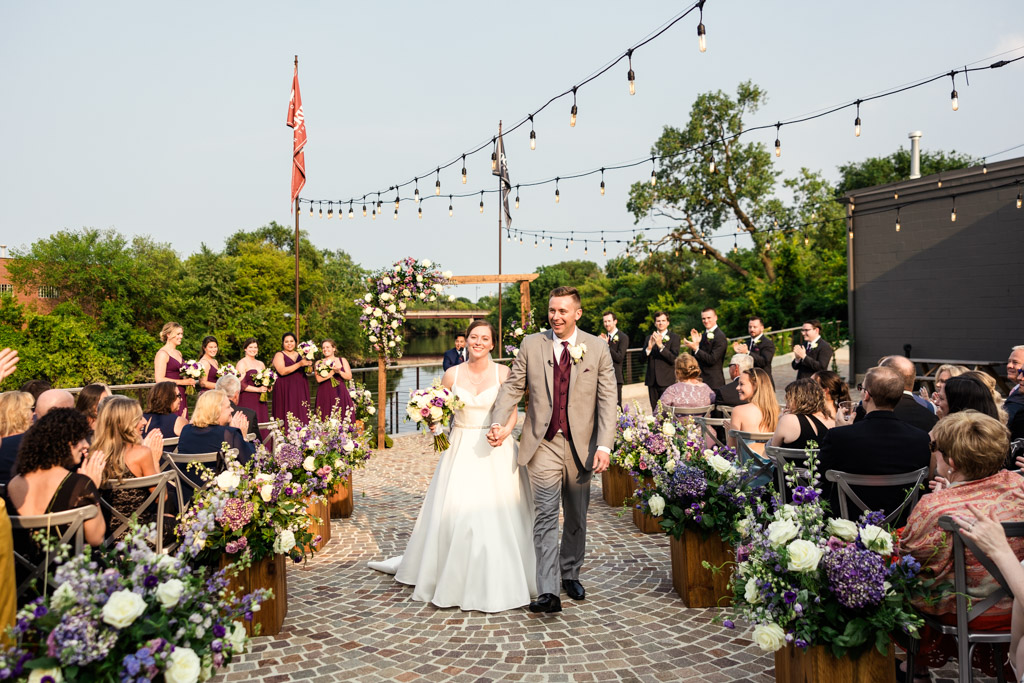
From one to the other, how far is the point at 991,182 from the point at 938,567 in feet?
52.1

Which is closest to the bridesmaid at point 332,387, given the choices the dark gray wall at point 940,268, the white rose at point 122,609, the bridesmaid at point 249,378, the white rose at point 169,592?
the bridesmaid at point 249,378

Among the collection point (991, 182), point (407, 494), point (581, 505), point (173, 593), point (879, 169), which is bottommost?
point (407, 494)

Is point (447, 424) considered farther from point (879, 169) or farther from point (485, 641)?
point (879, 169)

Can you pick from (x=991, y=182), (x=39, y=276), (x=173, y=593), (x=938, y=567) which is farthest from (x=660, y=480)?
(x=39, y=276)

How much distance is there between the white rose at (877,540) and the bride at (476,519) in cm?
A: 244

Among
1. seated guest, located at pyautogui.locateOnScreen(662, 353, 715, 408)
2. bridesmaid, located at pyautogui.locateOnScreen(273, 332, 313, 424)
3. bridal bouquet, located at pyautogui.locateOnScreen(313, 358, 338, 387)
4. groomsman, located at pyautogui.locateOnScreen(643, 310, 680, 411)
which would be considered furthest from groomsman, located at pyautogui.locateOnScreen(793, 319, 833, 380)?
bridesmaid, located at pyautogui.locateOnScreen(273, 332, 313, 424)

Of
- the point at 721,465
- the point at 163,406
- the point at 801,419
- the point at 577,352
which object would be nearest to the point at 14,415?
the point at 163,406

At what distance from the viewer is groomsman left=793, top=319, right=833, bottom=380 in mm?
9172

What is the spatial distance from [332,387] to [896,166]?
44.2 meters

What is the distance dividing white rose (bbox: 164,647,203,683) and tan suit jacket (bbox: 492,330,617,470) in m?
2.52

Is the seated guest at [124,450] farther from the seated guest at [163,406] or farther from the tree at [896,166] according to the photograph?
the tree at [896,166]

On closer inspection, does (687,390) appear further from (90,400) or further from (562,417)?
(90,400)

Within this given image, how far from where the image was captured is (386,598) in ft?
15.3

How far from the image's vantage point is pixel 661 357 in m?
9.85
